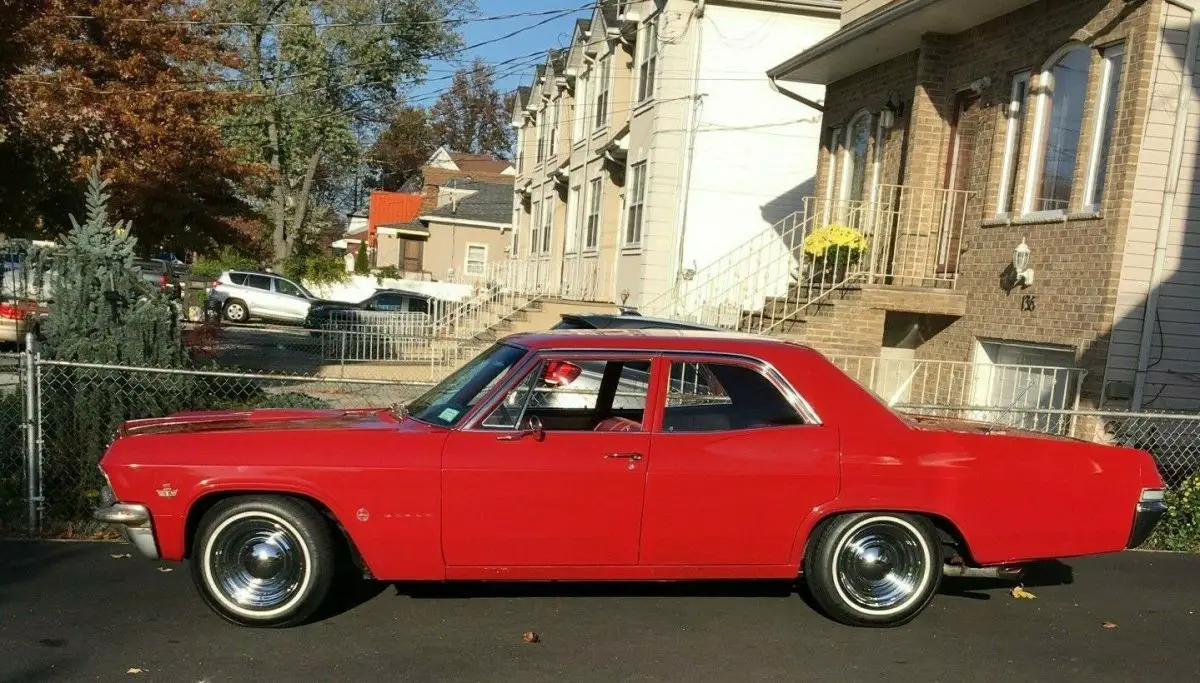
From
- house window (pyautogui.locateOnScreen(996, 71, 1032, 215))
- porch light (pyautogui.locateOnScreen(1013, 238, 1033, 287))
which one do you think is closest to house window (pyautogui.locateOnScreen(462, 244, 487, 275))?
house window (pyautogui.locateOnScreen(996, 71, 1032, 215))

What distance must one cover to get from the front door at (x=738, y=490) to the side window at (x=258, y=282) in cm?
2489

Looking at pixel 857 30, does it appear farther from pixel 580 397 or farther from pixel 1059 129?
pixel 580 397

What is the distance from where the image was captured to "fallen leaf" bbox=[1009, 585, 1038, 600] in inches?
227

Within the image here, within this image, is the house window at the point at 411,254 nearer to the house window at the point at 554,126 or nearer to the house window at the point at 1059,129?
the house window at the point at 554,126

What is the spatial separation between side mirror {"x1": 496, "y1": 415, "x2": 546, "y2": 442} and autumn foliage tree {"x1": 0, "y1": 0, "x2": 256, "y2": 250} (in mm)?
10753

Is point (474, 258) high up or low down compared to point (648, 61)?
down

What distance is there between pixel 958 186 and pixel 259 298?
2111 centimetres

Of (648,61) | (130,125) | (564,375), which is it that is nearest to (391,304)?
(648,61)

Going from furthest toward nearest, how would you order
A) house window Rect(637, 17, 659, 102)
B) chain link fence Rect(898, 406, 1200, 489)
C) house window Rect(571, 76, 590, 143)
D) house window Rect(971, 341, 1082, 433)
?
house window Rect(571, 76, 590, 143)
house window Rect(637, 17, 659, 102)
house window Rect(971, 341, 1082, 433)
chain link fence Rect(898, 406, 1200, 489)

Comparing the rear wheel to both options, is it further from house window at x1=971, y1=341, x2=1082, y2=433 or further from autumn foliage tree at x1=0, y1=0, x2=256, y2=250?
house window at x1=971, y1=341, x2=1082, y2=433

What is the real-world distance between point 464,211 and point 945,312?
34003 mm

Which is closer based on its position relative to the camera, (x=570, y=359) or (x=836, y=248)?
(x=570, y=359)

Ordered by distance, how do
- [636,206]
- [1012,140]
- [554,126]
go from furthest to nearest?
[554,126] < [636,206] < [1012,140]

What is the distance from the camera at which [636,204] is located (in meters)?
19.6
